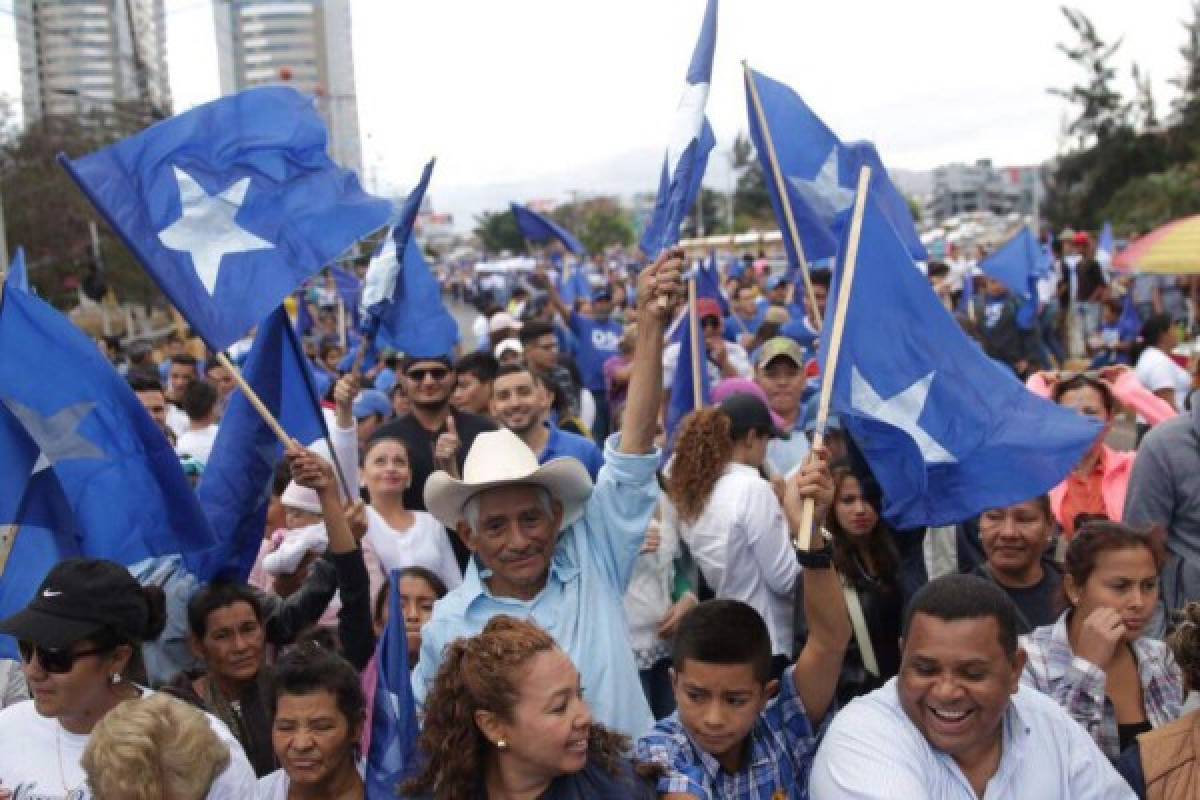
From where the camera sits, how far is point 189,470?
20.0 feet

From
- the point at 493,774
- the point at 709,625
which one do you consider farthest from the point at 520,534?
the point at 493,774

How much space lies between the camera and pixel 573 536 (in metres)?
3.93

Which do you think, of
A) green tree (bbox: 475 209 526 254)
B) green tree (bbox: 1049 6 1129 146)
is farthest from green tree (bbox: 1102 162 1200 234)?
green tree (bbox: 475 209 526 254)

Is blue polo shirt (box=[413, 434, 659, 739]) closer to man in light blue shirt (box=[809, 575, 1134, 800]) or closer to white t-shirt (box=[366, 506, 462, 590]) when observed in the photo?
man in light blue shirt (box=[809, 575, 1134, 800])

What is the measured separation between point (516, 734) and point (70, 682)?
119cm

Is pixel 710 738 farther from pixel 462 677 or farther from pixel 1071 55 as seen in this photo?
pixel 1071 55

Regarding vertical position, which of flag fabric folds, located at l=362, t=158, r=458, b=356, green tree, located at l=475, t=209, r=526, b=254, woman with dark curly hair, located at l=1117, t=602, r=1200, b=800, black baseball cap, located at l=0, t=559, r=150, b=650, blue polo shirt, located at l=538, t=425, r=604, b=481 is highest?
flag fabric folds, located at l=362, t=158, r=458, b=356

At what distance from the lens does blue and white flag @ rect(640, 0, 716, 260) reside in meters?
4.57

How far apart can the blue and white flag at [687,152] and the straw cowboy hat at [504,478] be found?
938 mm

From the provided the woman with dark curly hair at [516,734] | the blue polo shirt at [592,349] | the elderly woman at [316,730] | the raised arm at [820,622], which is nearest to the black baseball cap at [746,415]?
the raised arm at [820,622]

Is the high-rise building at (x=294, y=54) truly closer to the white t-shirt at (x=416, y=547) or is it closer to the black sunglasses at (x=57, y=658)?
the white t-shirt at (x=416, y=547)

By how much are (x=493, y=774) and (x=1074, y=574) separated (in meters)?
1.84

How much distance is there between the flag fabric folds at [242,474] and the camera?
4930 mm

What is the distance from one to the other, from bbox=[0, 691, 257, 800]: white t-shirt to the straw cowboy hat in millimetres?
873
